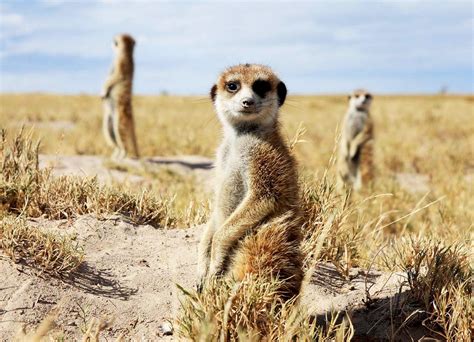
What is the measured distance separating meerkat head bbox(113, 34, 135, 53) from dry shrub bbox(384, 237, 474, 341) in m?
6.77

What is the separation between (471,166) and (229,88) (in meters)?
7.76

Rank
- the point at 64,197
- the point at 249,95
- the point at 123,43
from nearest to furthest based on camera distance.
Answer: the point at 249,95, the point at 64,197, the point at 123,43

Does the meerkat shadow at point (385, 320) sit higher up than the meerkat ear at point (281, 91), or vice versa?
the meerkat ear at point (281, 91)

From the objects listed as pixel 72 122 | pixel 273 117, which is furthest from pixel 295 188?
pixel 72 122

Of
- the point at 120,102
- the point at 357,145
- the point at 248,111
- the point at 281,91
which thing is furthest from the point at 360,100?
the point at 248,111

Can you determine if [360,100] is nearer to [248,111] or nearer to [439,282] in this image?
[439,282]

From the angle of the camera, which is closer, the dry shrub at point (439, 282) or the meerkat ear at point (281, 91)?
the dry shrub at point (439, 282)

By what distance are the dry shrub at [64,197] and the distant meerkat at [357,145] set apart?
4149 millimetres

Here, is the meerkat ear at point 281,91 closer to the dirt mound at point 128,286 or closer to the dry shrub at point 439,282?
the dirt mound at point 128,286

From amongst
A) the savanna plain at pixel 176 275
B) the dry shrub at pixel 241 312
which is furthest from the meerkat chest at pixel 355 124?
the dry shrub at pixel 241 312

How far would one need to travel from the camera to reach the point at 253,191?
271 centimetres

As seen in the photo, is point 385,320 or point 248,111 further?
point 385,320

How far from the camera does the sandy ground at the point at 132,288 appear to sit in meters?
2.88

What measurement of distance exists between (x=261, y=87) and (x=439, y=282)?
1.41 m
